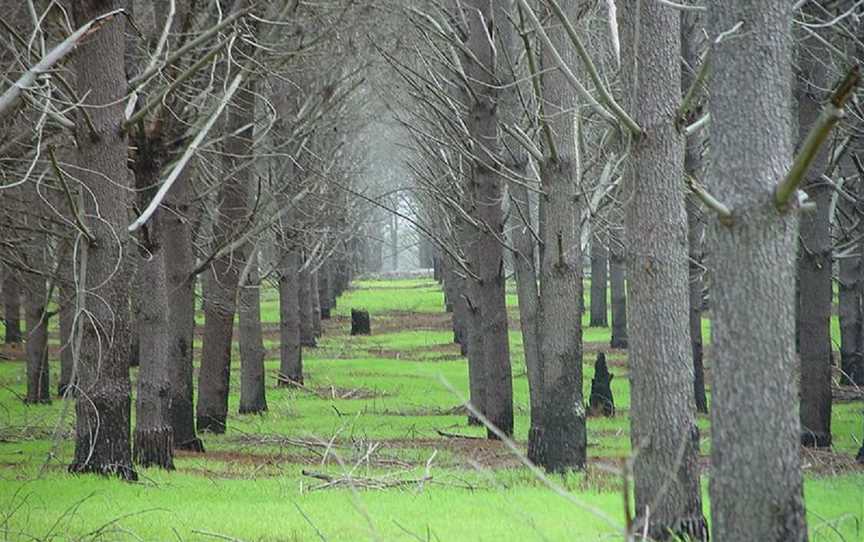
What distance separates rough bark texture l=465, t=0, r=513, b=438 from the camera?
1734 centimetres

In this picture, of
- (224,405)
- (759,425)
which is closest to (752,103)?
(759,425)

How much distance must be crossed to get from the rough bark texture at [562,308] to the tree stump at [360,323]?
112 feet

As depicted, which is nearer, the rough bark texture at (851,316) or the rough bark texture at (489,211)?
the rough bark texture at (489,211)

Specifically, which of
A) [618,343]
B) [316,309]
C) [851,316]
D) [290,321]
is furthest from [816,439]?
[316,309]

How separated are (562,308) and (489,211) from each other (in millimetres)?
5574

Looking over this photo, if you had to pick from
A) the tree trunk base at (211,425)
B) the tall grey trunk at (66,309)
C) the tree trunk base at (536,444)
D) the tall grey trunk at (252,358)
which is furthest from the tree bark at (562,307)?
the tall grey trunk at (252,358)

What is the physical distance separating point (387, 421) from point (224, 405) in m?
3.08

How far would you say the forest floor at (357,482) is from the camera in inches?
316

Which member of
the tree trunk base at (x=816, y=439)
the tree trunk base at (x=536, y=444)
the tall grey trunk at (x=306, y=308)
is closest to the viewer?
the tree trunk base at (x=536, y=444)

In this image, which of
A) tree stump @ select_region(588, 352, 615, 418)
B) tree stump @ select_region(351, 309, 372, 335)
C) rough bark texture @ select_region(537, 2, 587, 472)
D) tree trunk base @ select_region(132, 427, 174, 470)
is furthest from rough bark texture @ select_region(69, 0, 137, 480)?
tree stump @ select_region(351, 309, 372, 335)

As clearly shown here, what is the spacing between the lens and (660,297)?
286 inches

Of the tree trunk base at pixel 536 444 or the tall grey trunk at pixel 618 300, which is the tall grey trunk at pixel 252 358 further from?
the tall grey trunk at pixel 618 300

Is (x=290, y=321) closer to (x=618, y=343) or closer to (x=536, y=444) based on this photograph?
(x=618, y=343)

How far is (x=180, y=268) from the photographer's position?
58.7 feet
